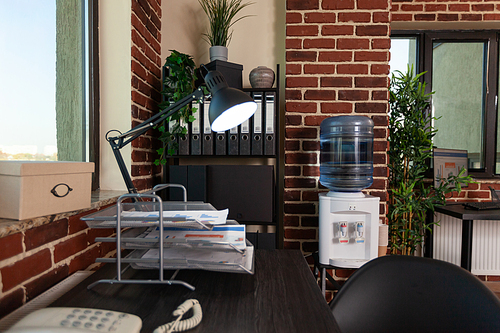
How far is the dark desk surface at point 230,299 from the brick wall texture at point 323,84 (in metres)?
1.03

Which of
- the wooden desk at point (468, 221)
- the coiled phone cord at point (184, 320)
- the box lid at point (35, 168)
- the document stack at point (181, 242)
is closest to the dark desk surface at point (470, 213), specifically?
the wooden desk at point (468, 221)

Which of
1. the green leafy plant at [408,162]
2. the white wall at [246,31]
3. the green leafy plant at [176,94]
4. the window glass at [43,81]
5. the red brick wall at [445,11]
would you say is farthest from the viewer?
the red brick wall at [445,11]

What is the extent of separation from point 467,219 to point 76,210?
2.29 meters

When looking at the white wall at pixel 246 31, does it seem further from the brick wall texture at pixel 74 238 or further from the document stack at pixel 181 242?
the document stack at pixel 181 242

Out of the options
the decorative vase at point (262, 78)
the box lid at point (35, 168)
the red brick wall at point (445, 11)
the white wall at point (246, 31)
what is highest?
the red brick wall at point (445, 11)

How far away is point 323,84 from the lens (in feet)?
6.07

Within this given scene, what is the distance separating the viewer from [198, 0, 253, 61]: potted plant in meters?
1.82

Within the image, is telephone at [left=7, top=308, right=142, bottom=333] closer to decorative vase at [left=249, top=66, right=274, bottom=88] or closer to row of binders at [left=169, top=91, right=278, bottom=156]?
row of binders at [left=169, top=91, right=278, bottom=156]

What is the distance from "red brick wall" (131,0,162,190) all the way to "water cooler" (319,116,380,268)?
3.44 feet

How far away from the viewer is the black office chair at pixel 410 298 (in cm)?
79

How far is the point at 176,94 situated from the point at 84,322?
1.30 meters

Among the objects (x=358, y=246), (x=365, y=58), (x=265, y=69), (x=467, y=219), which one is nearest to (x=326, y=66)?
(x=365, y=58)

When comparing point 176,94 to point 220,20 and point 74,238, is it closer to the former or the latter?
point 220,20

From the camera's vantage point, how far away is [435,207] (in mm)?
2281
